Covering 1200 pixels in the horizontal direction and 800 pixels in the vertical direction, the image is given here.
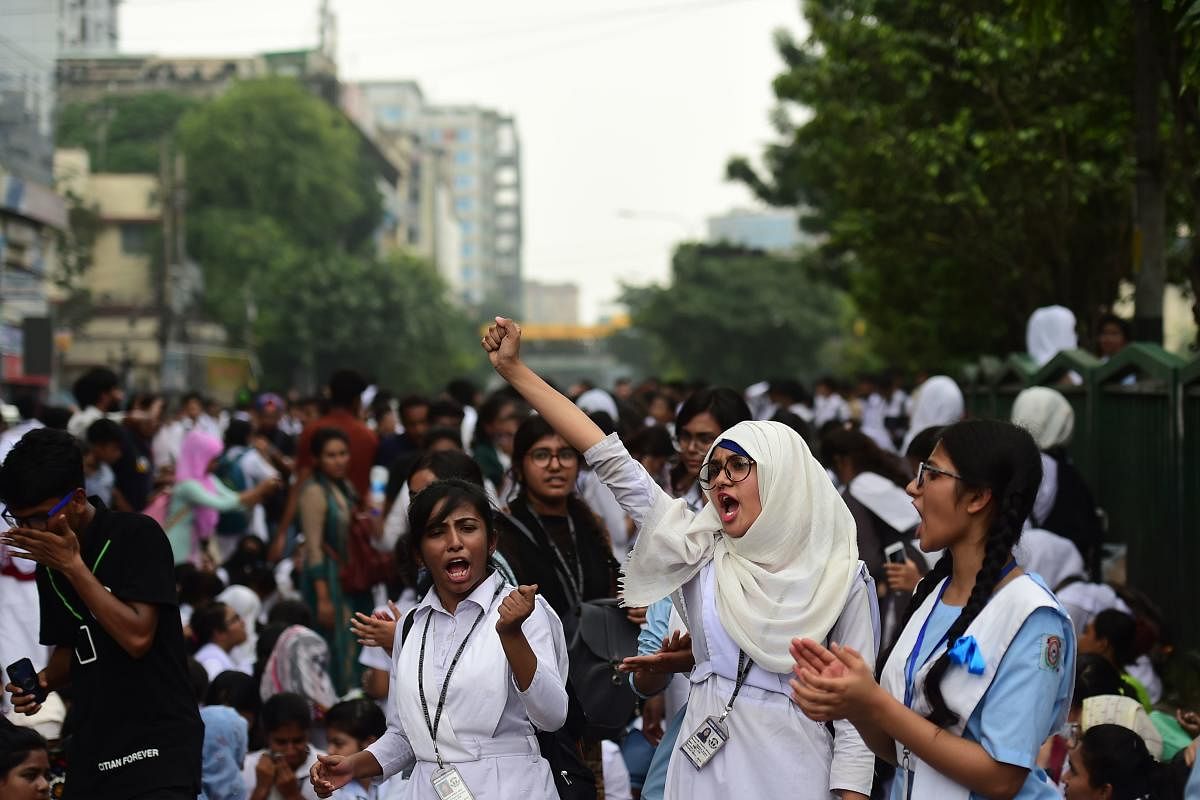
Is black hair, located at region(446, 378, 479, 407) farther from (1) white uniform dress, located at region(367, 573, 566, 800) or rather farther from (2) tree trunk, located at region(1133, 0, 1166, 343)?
(1) white uniform dress, located at region(367, 573, 566, 800)

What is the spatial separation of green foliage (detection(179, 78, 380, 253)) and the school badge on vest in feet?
194

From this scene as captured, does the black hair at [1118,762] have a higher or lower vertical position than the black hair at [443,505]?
lower

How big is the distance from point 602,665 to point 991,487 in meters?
1.90

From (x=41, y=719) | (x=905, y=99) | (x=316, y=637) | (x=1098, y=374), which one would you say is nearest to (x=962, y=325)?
(x=905, y=99)

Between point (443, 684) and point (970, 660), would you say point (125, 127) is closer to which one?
point (443, 684)

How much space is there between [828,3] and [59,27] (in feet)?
58.7

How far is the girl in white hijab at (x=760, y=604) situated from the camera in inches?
154

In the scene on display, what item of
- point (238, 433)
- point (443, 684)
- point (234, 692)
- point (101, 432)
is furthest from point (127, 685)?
point (238, 433)

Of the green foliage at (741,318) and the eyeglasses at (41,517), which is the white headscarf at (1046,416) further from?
the green foliage at (741,318)

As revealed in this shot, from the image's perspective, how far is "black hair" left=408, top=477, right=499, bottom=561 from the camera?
180 inches

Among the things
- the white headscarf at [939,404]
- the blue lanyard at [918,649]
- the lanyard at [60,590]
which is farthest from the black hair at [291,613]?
the blue lanyard at [918,649]

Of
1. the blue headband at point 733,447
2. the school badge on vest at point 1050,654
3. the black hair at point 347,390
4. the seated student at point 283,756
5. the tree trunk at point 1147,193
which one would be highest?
the tree trunk at point 1147,193

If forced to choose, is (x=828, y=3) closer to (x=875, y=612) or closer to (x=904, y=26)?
(x=904, y=26)

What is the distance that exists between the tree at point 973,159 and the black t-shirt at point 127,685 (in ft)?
32.7
